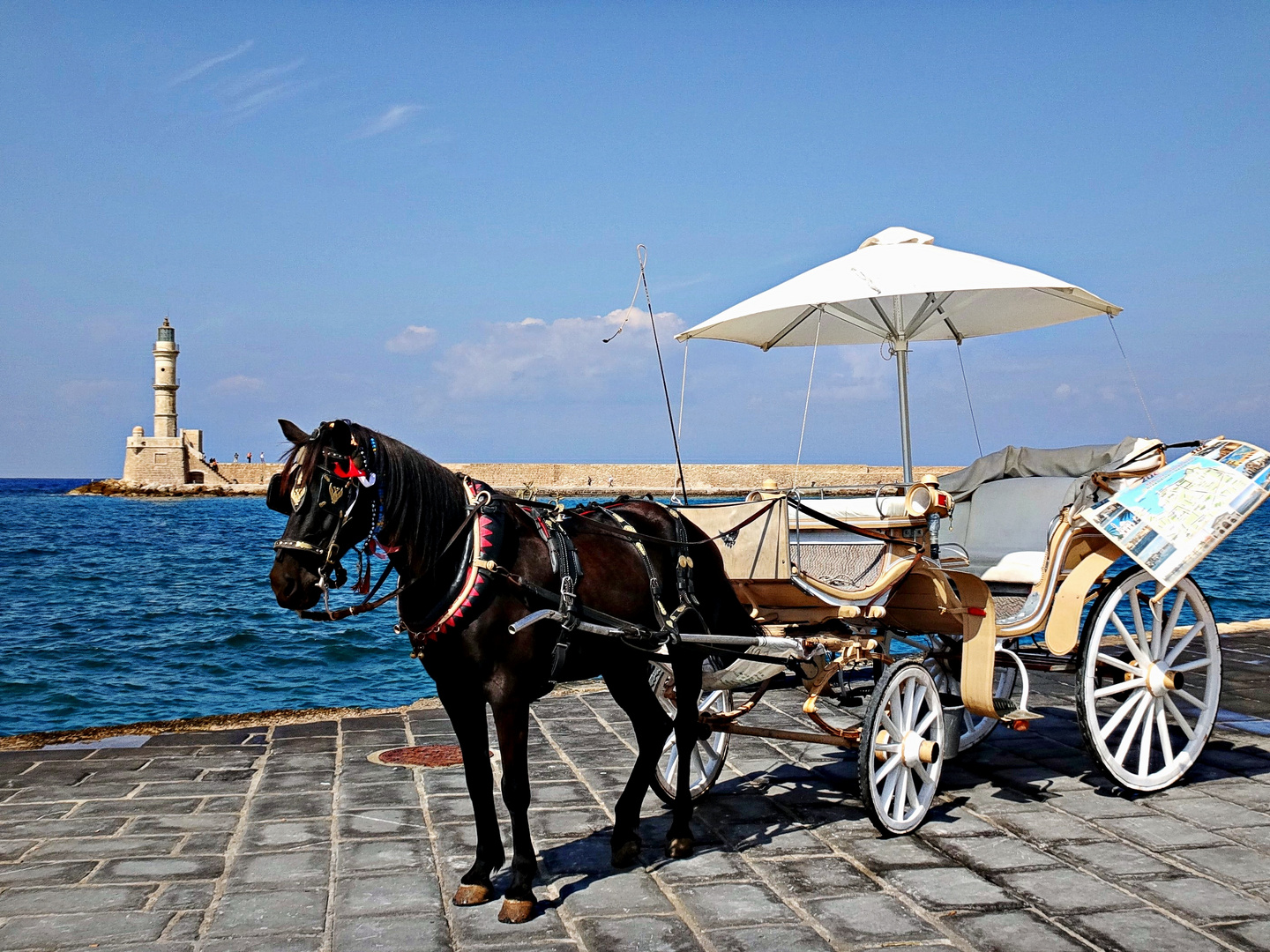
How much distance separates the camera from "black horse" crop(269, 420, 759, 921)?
12.9 ft

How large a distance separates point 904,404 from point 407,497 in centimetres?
489

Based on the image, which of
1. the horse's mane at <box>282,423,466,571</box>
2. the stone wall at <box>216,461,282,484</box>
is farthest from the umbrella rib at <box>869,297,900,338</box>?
the stone wall at <box>216,461,282,484</box>

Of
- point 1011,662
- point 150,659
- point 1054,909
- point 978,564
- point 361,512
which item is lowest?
point 150,659

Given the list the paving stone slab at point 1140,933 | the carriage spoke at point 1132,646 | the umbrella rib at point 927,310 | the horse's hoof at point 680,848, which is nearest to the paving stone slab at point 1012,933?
the paving stone slab at point 1140,933

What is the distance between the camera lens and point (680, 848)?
15.6 feet

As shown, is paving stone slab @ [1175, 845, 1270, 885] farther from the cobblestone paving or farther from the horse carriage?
the horse carriage

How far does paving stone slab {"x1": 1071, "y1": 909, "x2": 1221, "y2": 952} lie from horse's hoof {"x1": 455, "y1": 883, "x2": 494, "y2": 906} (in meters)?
2.22

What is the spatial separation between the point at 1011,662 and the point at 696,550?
2.09 m

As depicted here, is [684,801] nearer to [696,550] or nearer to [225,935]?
[696,550]

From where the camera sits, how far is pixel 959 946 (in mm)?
3766

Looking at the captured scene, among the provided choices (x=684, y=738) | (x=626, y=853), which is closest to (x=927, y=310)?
(x=684, y=738)

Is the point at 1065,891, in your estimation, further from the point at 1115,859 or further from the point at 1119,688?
the point at 1119,688

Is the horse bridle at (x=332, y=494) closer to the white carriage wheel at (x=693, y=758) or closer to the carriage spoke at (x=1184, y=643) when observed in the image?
the white carriage wheel at (x=693, y=758)

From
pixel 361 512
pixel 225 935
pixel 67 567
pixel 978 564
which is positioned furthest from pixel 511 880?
pixel 67 567
